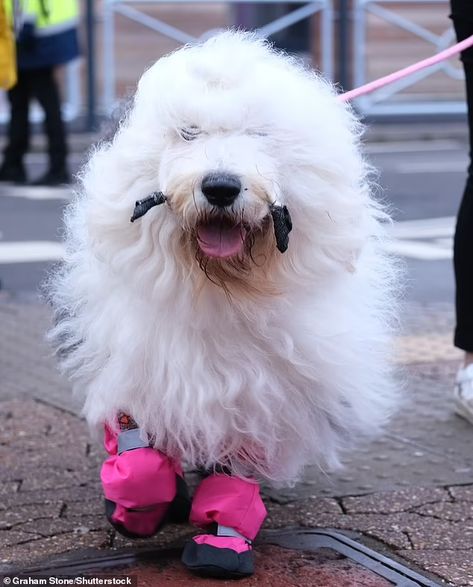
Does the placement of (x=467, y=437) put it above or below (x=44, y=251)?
below

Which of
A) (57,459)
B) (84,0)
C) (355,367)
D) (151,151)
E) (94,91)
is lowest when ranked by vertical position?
(57,459)

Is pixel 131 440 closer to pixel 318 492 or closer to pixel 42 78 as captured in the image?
pixel 318 492

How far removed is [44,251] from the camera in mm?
7461

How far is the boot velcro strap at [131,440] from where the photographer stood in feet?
10.1

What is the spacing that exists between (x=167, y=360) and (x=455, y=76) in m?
14.7

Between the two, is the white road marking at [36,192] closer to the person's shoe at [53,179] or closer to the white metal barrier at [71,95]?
the person's shoe at [53,179]

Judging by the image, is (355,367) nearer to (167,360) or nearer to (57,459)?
(167,360)

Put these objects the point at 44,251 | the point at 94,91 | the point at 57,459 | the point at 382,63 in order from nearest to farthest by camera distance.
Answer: the point at 57,459 < the point at 44,251 < the point at 94,91 < the point at 382,63

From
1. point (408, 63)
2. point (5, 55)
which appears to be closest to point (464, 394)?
point (5, 55)

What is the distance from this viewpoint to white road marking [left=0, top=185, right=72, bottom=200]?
32.6ft

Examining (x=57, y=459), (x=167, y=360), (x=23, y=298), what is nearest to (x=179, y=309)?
(x=167, y=360)

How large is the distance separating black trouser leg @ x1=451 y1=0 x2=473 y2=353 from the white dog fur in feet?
3.59

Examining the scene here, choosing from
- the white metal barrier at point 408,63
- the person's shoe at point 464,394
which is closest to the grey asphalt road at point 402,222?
the person's shoe at point 464,394

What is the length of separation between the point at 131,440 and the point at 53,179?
786 cm
